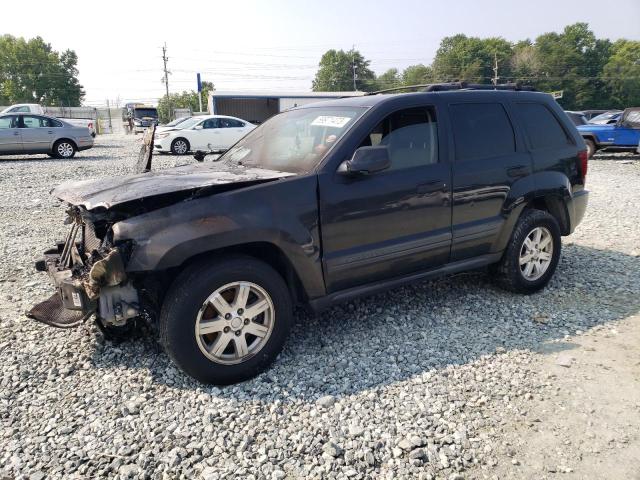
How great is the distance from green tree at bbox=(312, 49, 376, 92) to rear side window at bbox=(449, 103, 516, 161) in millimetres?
103103

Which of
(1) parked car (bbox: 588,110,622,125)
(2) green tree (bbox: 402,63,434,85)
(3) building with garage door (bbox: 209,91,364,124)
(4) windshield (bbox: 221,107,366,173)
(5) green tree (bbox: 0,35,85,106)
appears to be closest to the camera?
(4) windshield (bbox: 221,107,366,173)

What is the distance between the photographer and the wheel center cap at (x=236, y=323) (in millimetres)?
3053

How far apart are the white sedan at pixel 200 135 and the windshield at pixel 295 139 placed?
1411 cm

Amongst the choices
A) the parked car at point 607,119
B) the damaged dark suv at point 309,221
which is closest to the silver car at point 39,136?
the damaged dark suv at point 309,221

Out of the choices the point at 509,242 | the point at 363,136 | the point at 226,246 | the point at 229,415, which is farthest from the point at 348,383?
the point at 509,242

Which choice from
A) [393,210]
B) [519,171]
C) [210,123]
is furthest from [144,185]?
[210,123]

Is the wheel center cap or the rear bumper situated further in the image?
the rear bumper

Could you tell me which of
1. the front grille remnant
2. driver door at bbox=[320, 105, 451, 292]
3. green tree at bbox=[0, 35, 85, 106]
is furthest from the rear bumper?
green tree at bbox=[0, 35, 85, 106]

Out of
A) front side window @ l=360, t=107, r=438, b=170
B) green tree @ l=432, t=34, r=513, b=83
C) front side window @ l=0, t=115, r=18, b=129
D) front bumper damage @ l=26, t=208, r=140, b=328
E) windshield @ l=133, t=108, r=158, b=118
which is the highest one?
green tree @ l=432, t=34, r=513, b=83

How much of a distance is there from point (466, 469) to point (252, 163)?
2.74 metres

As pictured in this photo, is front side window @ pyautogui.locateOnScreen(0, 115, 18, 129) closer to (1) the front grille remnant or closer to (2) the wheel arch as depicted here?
(1) the front grille remnant

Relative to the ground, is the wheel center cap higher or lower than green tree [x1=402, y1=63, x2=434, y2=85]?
lower

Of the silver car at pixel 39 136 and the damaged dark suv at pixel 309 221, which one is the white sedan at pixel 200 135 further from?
the damaged dark suv at pixel 309 221

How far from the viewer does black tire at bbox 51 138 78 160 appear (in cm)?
1610
